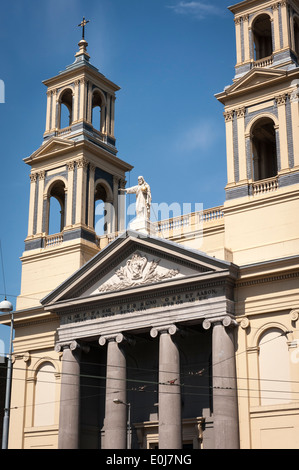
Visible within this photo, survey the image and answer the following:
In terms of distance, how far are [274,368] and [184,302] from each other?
498 centimetres

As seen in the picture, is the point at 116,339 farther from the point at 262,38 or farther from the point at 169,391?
the point at 262,38

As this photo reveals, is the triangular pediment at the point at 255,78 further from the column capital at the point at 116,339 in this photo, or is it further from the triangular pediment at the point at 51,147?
the column capital at the point at 116,339

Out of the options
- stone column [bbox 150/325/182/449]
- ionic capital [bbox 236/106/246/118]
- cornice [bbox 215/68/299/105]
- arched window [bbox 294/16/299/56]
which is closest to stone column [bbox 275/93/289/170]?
cornice [bbox 215/68/299/105]

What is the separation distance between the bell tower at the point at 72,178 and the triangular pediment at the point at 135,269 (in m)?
2.67

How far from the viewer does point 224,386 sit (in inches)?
1367

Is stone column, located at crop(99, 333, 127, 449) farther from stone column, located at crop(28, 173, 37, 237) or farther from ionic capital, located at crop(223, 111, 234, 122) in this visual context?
ionic capital, located at crop(223, 111, 234, 122)

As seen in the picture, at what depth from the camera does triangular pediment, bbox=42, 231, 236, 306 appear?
36.6 metres

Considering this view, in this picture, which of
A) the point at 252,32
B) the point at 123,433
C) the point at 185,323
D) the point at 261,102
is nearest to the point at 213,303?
the point at 185,323

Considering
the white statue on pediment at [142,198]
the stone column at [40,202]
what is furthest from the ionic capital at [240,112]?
the stone column at [40,202]

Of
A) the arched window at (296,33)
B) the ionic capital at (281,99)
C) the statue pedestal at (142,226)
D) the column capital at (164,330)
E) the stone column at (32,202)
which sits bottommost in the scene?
the column capital at (164,330)

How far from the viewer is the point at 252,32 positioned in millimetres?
41281

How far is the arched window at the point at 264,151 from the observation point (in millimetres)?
41125

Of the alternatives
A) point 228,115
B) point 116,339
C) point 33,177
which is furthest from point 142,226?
point 33,177

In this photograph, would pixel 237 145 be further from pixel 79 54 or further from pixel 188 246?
pixel 79 54
